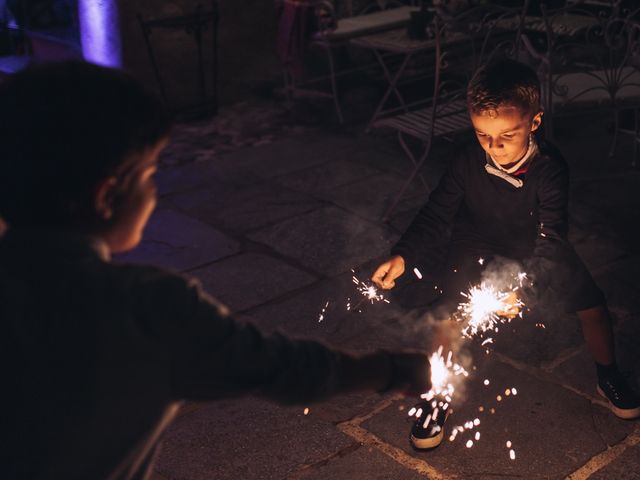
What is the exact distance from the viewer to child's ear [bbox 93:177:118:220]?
1.44 meters

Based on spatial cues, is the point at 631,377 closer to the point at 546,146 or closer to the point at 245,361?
the point at 546,146

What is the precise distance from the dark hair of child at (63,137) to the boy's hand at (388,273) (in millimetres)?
1993

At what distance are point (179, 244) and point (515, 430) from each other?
8.73ft

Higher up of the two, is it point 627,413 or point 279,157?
point 627,413

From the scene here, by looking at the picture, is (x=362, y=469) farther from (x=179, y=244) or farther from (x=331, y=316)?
(x=179, y=244)

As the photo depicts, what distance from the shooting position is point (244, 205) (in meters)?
5.94

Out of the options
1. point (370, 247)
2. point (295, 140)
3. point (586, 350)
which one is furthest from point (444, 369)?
point (295, 140)

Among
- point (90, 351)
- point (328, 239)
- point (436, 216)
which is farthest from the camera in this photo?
point (328, 239)

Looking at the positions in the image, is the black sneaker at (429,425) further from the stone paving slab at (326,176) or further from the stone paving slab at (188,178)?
the stone paving slab at (188,178)

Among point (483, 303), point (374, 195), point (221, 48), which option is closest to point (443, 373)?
point (483, 303)

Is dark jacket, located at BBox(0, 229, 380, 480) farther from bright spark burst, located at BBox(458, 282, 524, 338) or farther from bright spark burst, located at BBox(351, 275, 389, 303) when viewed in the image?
bright spark burst, located at BBox(351, 275, 389, 303)

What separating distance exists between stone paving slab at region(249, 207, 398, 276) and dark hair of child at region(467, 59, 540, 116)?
1.80m

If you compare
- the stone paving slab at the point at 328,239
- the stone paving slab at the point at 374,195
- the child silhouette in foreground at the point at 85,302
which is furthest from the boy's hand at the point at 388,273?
the stone paving slab at the point at 374,195

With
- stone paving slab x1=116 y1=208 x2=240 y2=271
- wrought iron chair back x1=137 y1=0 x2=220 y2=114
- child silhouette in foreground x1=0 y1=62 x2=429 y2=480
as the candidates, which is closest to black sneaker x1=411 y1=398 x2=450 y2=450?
child silhouette in foreground x1=0 y1=62 x2=429 y2=480
